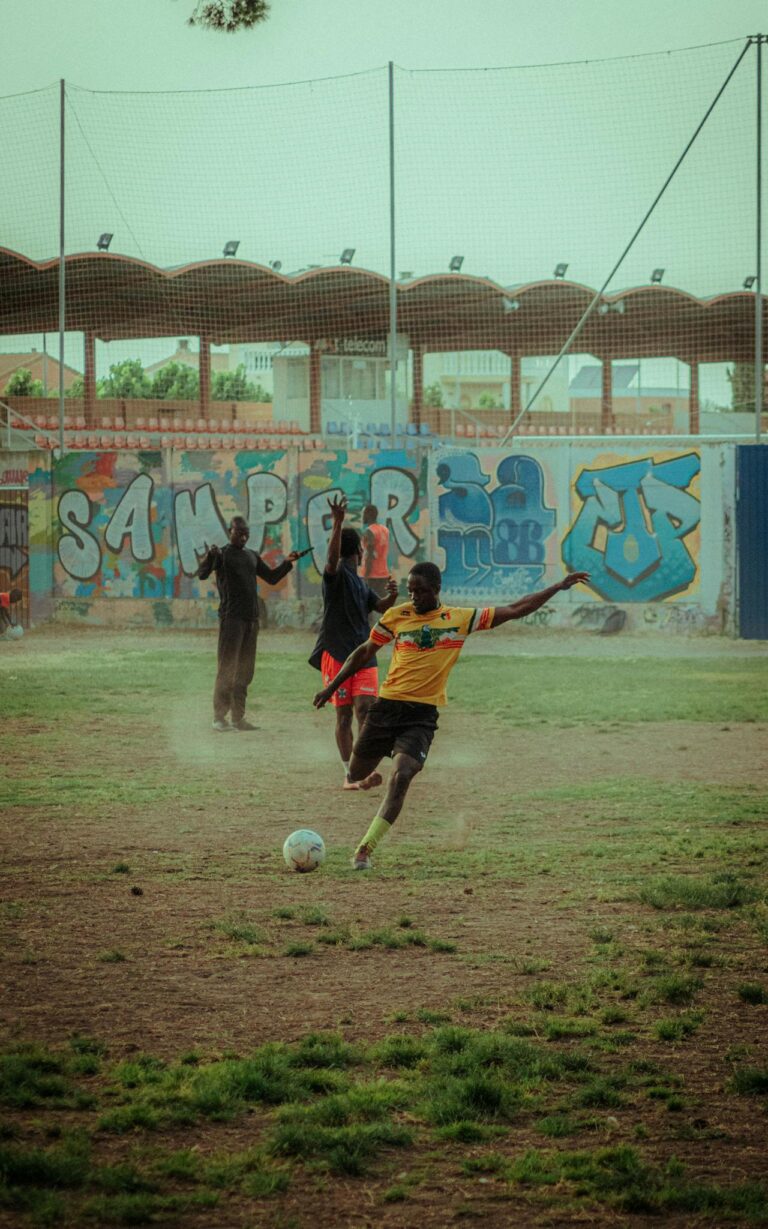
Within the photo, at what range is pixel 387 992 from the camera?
19.2ft

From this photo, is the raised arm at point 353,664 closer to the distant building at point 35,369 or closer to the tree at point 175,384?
the distant building at point 35,369

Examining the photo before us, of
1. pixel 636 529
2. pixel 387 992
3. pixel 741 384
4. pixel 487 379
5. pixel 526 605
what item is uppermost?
pixel 487 379

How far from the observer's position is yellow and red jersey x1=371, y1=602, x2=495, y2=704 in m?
8.22

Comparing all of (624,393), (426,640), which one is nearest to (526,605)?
(426,640)

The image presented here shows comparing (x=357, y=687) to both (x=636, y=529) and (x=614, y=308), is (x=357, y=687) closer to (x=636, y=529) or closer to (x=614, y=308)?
(x=636, y=529)

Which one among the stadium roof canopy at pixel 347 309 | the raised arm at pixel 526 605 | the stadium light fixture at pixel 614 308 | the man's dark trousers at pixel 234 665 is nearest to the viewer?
the raised arm at pixel 526 605

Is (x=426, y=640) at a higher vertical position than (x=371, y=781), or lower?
higher

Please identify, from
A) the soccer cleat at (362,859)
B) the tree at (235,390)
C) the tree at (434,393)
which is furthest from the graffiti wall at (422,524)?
the tree at (434,393)

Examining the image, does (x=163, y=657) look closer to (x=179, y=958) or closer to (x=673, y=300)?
(x=179, y=958)

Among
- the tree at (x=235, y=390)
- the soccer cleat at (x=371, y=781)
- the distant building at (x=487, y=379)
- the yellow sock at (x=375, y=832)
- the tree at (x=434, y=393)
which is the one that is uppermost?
the distant building at (x=487, y=379)

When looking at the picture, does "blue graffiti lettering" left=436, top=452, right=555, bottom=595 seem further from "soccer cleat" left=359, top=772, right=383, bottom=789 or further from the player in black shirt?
"soccer cleat" left=359, top=772, right=383, bottom=789

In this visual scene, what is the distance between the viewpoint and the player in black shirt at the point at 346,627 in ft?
34.3

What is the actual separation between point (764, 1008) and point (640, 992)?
0.47m

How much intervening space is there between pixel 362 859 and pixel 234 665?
577 centimetres
